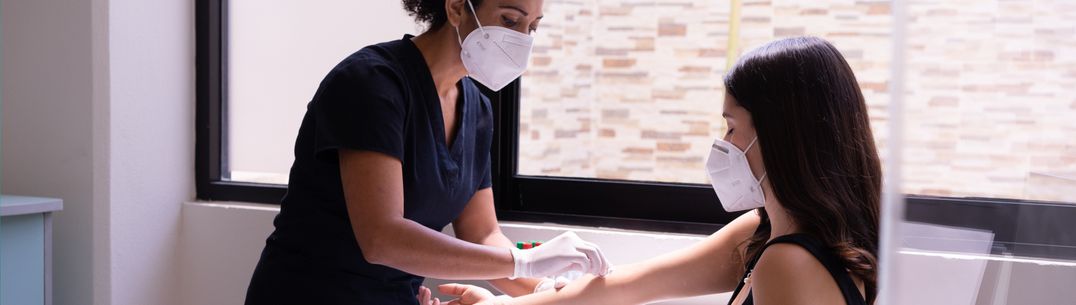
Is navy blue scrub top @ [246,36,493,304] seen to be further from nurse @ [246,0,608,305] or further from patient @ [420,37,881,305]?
patient @ [420,37,881,305]

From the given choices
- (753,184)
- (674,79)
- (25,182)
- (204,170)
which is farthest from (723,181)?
(25,182)

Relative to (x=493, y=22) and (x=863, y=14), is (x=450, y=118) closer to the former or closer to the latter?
(x=493, y=22)

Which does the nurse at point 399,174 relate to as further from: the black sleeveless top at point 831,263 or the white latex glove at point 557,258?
the black sleeveless top at point 831,263

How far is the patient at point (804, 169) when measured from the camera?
3.91 feet

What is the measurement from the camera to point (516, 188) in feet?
7.08

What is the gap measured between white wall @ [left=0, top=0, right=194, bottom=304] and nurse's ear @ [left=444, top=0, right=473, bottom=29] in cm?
99

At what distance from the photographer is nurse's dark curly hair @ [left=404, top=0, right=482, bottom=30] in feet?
5.05

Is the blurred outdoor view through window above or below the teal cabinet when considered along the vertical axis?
above

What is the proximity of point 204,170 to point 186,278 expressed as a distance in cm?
28

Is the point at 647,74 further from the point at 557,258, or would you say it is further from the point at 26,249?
the point at 26,249

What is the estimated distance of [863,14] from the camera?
2.34 m

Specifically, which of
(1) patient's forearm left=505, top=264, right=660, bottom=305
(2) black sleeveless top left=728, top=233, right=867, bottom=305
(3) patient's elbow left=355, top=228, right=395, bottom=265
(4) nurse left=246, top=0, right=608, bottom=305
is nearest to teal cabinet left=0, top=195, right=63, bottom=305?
(4) nurse left=246, top=0, right=608, bottom=305

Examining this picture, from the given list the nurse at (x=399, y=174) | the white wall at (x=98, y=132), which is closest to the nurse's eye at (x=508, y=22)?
the nurse at (x=399, y=174)

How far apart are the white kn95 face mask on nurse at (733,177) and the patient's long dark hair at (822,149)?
0.24 feet
